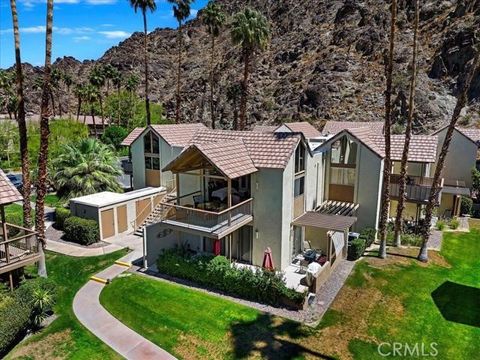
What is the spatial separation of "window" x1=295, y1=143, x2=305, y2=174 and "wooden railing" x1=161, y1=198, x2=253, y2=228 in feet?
11.2

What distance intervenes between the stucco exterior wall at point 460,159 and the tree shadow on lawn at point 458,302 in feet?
57.9

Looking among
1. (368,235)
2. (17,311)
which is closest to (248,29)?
(368,235)

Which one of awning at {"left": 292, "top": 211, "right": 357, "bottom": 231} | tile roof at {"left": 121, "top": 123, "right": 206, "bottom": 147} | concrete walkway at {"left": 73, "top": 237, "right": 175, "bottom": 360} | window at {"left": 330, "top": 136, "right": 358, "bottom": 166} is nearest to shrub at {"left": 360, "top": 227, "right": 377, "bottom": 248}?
awning at {"left": 292, "top": 211, "right": 357, "bottom": 231}

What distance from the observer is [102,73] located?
68.2 m

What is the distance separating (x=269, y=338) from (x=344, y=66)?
65309 millimetres

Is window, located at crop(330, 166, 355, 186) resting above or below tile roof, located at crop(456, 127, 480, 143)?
below

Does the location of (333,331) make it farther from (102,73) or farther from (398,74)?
(102,73)

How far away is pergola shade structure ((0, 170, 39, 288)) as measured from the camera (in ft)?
49.9

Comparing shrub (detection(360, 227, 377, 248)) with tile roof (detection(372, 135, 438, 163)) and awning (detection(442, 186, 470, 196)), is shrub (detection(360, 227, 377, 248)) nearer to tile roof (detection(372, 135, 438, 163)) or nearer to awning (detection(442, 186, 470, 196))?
tile roof (detection(372, 135, 438, 163))

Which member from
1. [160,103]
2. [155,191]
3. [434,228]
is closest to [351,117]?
[434,228]

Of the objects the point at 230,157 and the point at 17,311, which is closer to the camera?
the point at 17,311

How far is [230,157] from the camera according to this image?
18438mm

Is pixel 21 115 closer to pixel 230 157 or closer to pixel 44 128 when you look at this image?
pixel 44 128

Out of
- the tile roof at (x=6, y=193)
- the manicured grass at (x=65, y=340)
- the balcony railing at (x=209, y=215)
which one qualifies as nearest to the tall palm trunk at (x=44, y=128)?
the manicured grass at (x=65, y=340)
